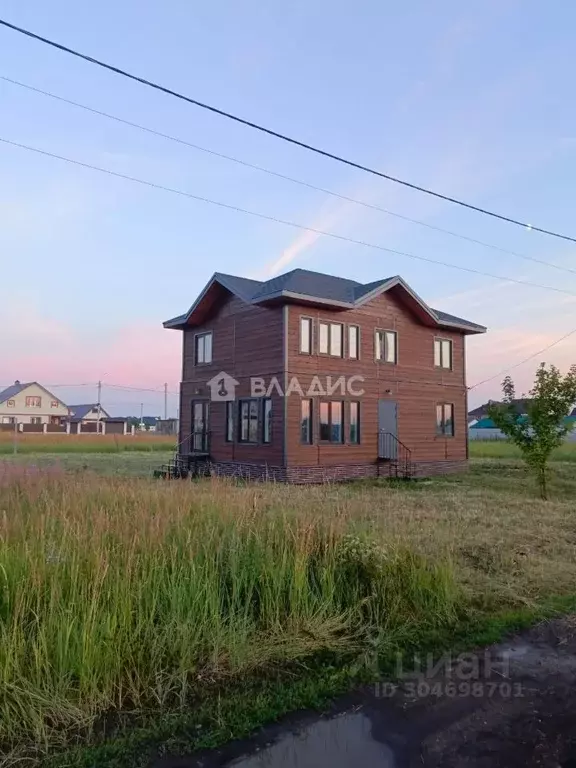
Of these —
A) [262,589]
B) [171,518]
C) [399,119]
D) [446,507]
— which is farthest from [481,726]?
[399,119]

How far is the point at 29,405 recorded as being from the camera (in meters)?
74.6

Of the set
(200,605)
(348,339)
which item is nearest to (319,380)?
(348,339)

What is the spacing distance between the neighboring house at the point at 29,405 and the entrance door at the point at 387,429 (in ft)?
198

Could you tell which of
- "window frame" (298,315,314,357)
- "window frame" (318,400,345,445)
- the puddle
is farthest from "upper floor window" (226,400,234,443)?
the puddle

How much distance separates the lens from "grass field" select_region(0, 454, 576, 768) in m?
3.23

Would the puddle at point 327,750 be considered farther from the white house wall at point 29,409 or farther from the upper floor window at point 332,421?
the white house wall at point 29,409

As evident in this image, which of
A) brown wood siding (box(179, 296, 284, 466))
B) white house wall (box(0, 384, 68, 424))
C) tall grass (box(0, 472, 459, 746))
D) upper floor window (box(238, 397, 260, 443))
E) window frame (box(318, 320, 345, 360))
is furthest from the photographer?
white house wall (box(0, 384, 68, 424))

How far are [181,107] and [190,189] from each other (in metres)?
4.99

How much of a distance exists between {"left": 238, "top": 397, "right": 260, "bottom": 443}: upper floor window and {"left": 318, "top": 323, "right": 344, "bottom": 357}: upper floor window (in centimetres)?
282

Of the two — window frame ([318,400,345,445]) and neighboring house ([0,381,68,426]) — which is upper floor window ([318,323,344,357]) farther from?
neighboring house ([0,381,68,426])

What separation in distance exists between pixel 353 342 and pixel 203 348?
591 centimetres

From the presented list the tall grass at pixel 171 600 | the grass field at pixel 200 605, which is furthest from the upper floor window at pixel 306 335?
the tall grass at pixel 171 600

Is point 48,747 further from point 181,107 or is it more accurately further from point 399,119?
point 399,119

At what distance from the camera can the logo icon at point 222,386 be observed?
20.2 m
